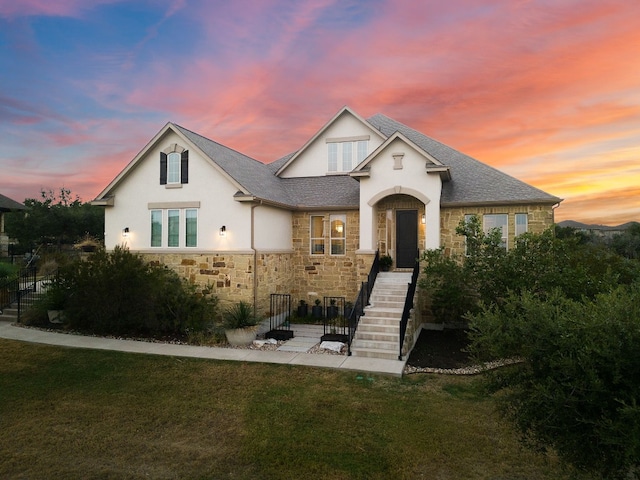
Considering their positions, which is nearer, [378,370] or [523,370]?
[523,370]

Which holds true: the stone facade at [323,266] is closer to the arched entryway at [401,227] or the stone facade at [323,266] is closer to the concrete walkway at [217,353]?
the arched entryway at [401,227]

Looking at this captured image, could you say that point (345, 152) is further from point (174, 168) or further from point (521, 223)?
point (521, 223)

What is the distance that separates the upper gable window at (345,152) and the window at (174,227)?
23.4 ft

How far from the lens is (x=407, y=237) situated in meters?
16.2

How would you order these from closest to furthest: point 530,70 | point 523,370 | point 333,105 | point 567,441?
point 567,441 → point 523,370 → point 530,70 → point 333,105

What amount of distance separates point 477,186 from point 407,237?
11.5 ft

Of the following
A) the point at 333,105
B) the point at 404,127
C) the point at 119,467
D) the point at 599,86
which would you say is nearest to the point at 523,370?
the point at 119,467

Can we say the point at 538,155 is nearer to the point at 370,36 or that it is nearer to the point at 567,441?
the point at 370,36

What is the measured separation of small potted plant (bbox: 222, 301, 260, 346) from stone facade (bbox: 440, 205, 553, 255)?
315 inches

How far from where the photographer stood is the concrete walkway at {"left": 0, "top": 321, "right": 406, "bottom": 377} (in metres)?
9.92

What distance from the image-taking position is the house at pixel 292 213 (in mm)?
14211

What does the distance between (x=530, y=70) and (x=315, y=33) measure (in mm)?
7870

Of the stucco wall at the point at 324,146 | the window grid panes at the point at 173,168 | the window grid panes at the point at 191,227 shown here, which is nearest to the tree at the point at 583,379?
the window grid panes at the point at 191,227

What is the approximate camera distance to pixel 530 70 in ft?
42.7
